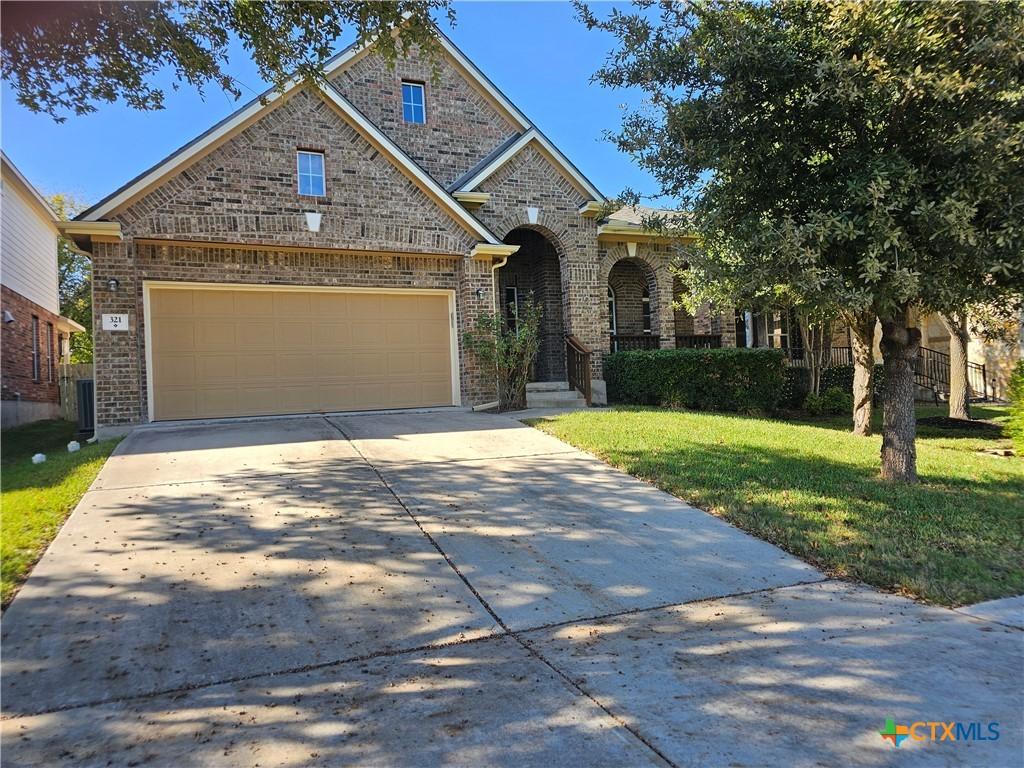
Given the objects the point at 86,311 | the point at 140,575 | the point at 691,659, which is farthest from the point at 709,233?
the point at 86,311

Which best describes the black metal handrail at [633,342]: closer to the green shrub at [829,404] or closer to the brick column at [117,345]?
the green shrub at [829,404]

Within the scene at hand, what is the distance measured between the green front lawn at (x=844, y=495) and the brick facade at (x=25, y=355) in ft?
42.4

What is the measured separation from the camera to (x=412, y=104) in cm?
1569

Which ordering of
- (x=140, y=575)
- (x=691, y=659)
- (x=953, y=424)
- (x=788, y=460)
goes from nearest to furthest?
1. (x=691, y=659)
2. (x=140, y=575)
3. (x=788, y=460)
4. (x=953, y=424)

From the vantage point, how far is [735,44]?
5.98 metres

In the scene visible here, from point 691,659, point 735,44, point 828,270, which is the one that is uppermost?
point 735,44

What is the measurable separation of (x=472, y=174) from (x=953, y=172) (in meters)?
10.8

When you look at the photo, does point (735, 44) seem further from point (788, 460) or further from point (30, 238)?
point (30, 238)

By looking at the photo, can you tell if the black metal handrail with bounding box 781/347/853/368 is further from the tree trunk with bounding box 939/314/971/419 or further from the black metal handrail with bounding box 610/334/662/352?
the black metal handrail with bounding box 610/334/662/352

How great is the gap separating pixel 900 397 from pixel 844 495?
5.06ft

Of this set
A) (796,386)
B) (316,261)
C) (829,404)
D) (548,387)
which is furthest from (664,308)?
(316,261)

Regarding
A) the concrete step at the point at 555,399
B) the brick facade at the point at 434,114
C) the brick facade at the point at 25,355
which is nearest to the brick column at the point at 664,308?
the concrete step at the point at 555,399

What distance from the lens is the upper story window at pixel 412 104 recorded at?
15.6 meters

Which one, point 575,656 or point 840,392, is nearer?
point 575,656
